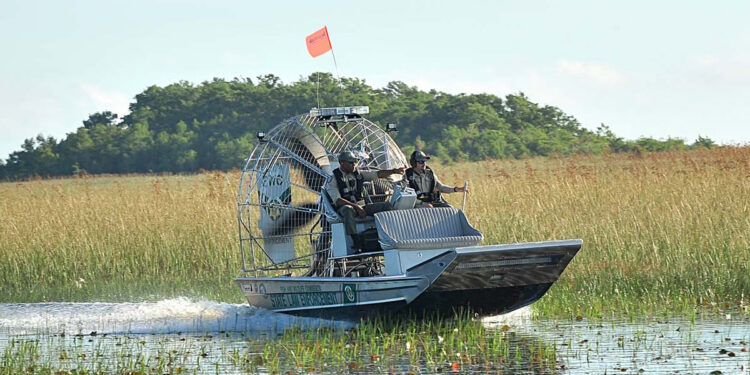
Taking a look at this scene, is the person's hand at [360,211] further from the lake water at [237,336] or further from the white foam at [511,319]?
the white foam at [511,319]

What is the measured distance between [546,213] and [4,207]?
1104 cm

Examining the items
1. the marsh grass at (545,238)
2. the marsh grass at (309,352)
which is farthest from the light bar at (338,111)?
the marsh grass at (545,238)

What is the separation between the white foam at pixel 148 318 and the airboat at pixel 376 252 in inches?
8.8

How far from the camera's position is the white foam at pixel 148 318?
49.5 ft

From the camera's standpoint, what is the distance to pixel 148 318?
15859 mm

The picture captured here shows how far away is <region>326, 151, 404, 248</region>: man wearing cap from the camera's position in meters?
14.2

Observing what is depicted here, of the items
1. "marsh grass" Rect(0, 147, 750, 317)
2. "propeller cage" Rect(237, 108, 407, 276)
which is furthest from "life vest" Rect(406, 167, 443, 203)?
"marsh grass" Rect(0, 147, 750, 317)

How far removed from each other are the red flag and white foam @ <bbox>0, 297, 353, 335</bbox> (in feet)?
11.5

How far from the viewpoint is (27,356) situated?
1286 centimetres

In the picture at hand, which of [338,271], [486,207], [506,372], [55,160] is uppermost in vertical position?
[55,160]

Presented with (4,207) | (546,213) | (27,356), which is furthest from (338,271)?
(4,207)

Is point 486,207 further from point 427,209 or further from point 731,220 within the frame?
point 427,209

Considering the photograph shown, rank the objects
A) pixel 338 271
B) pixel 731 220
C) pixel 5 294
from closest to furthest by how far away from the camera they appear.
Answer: pixel 338 271 < pixel 731 220 < pixel 5 294

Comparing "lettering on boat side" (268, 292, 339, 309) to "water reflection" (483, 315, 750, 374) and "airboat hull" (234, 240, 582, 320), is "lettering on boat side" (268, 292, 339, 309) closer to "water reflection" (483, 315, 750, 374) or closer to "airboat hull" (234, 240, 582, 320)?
"airboat hull" (234, 240, 582, 320)
